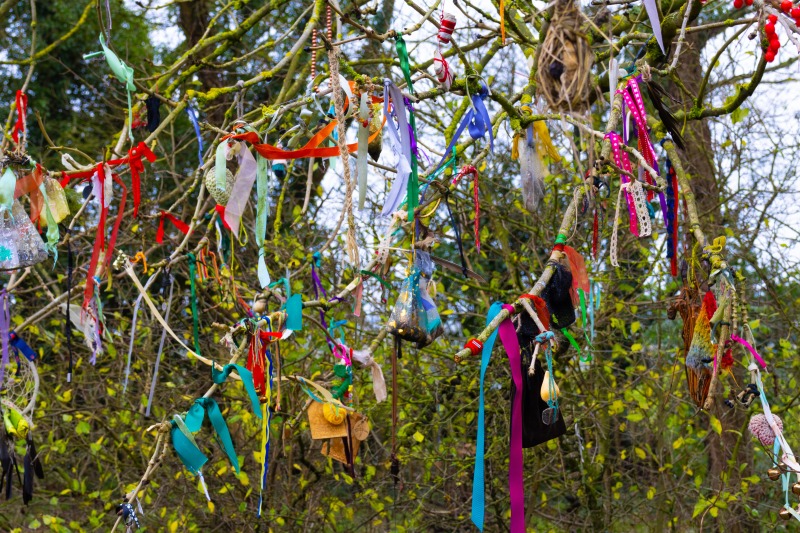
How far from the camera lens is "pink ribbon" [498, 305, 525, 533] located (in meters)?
1.57

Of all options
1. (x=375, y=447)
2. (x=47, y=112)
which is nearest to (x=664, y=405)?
(x=375, y=447)

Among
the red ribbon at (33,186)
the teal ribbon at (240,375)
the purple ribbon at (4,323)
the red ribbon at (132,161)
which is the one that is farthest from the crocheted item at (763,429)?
the purple ribbon at (4,323)

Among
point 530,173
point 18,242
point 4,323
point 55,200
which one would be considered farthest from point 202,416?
point 4,323

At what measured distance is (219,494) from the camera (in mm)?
3896

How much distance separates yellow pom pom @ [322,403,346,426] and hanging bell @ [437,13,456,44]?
3.37ft

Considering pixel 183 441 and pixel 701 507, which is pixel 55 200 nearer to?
pixel 183 441

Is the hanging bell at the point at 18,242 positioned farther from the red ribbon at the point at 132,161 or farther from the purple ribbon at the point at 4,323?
the purple ribbon at the point at 4,323

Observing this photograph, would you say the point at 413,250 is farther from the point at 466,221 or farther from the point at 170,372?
the point at 170,372

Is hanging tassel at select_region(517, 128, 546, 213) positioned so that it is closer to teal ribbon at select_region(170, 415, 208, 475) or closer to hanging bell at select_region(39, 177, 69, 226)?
teal ribbon at select_region(170, 415, 208, 475)

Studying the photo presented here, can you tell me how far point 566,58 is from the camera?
5.22 ft

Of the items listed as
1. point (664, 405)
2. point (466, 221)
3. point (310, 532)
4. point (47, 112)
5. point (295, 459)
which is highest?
point (47, 112)

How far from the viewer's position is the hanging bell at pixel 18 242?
2.16 meters

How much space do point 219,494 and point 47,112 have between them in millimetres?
5042

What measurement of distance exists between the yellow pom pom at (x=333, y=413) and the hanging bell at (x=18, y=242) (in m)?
0.79
